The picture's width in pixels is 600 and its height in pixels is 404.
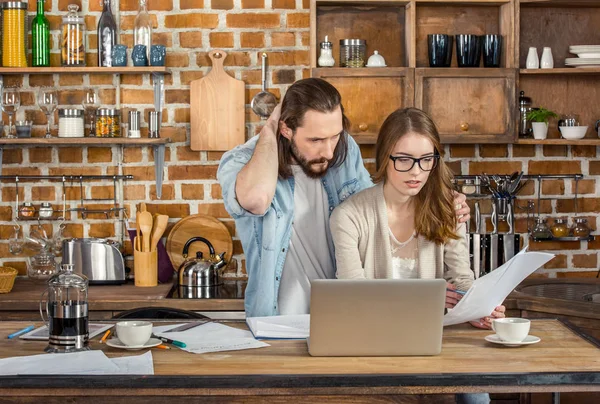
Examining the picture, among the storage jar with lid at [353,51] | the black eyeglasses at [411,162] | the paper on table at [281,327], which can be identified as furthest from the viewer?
the storage jar with lid at [353,51]

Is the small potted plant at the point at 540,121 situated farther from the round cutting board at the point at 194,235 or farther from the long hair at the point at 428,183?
the round cutting board at the point at 194,235

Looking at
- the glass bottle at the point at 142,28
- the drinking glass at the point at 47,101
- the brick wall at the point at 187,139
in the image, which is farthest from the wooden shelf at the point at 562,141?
the drinking glass at the point at 47,101

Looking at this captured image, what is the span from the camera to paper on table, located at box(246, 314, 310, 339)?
7.36ft

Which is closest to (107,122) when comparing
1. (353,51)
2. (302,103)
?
(353,51)

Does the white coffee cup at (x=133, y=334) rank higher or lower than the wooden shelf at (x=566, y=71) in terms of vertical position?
lower

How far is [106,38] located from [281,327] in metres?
2.12

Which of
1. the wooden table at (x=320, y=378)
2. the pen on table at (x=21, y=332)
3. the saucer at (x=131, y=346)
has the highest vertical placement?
the saucer at (x=131, y=346)

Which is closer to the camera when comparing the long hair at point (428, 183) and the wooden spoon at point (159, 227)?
the long hair at point (428, 183)

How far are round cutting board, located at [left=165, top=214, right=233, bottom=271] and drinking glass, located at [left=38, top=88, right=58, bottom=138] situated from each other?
0.73 m

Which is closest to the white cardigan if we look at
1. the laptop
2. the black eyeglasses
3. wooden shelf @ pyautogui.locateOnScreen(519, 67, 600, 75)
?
the black eyeglasses

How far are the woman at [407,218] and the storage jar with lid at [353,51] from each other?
1.25 m

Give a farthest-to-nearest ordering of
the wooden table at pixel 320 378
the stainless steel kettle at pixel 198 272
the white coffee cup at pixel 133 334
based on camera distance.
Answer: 1. the stainless steel kettle at pixel 198 272
2. the white coffee cup at pixel 133 334
3. the wooden table at pixel 320 378

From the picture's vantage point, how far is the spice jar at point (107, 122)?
3.89 m

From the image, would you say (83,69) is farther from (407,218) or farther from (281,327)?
(281,327)
